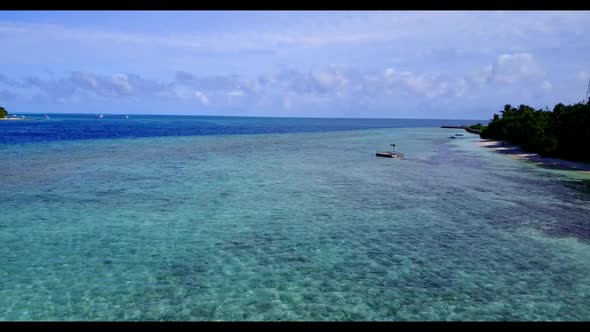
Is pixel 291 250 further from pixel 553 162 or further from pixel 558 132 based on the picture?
pixel 558 132

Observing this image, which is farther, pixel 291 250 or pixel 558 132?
pixel 558 132

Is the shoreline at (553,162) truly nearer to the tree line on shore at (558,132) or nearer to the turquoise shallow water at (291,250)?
the tree line on shore at (558,132)

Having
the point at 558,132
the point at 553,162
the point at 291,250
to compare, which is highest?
the point at 558,132

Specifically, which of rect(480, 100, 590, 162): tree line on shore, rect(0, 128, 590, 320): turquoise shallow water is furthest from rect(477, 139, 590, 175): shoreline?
rect(0, 128, 590, 320): turquoise shallow water

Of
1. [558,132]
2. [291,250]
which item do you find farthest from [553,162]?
[291,250]

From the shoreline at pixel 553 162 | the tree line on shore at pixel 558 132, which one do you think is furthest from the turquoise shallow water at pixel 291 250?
the tree line on shore at pixel 558 132

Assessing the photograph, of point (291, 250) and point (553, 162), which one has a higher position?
point (553, 162)
